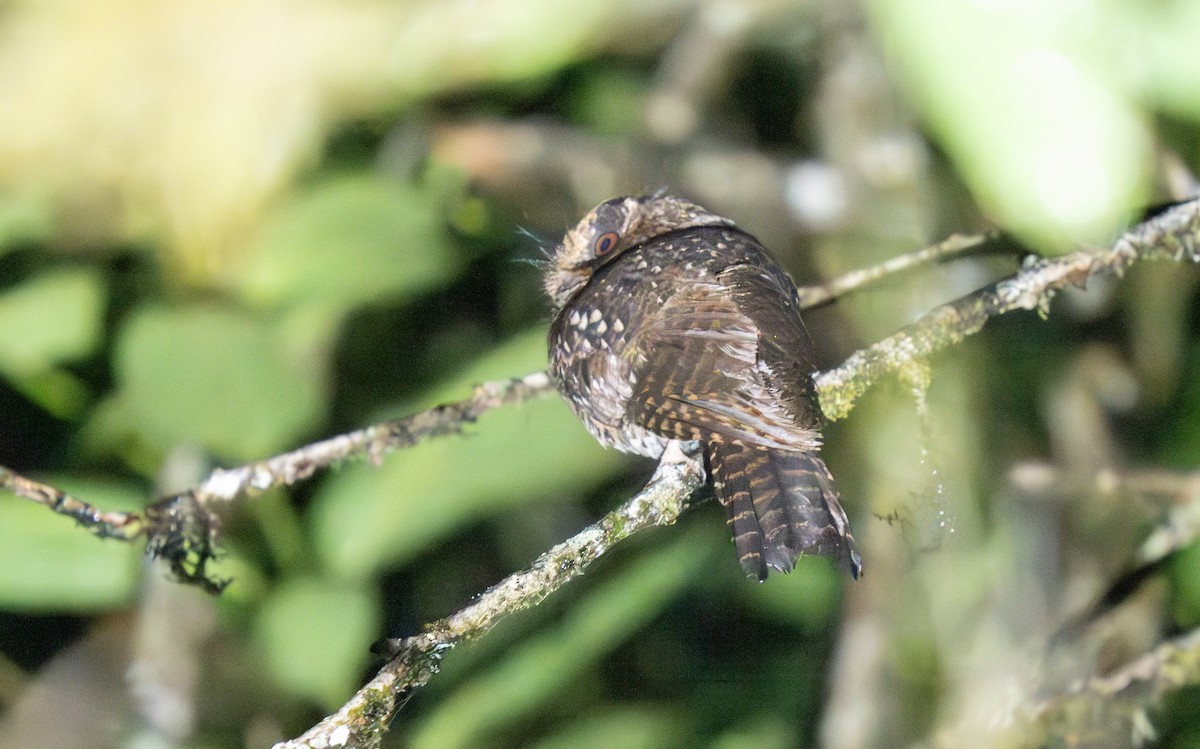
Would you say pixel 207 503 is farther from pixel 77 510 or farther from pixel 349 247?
pixel 349 247

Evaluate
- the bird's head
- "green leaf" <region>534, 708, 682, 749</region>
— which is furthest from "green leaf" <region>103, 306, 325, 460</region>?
"green leaf" <region>534, 708, 682, 749</region>

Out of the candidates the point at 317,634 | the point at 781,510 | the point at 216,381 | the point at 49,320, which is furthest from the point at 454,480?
the point at 49,320

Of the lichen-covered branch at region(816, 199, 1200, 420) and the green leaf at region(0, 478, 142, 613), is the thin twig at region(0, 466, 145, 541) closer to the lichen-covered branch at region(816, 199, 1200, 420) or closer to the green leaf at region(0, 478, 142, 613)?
the green leaf at region(0, 478, 142, 613)

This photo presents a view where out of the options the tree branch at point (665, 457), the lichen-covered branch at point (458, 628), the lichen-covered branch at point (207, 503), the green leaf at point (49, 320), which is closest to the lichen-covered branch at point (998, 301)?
the tree branch at point (665, 457)

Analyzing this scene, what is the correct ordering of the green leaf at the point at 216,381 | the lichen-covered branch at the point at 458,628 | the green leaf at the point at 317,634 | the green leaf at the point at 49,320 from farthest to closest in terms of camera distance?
the green leaf at the point at 49,320, the green leaf at the point at 216,381, the green leaf at the point at 317,634, the lichen-covered branch at the point at 458,628

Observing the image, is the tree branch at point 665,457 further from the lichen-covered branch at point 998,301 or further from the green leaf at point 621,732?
the green leaf at point 621,732
